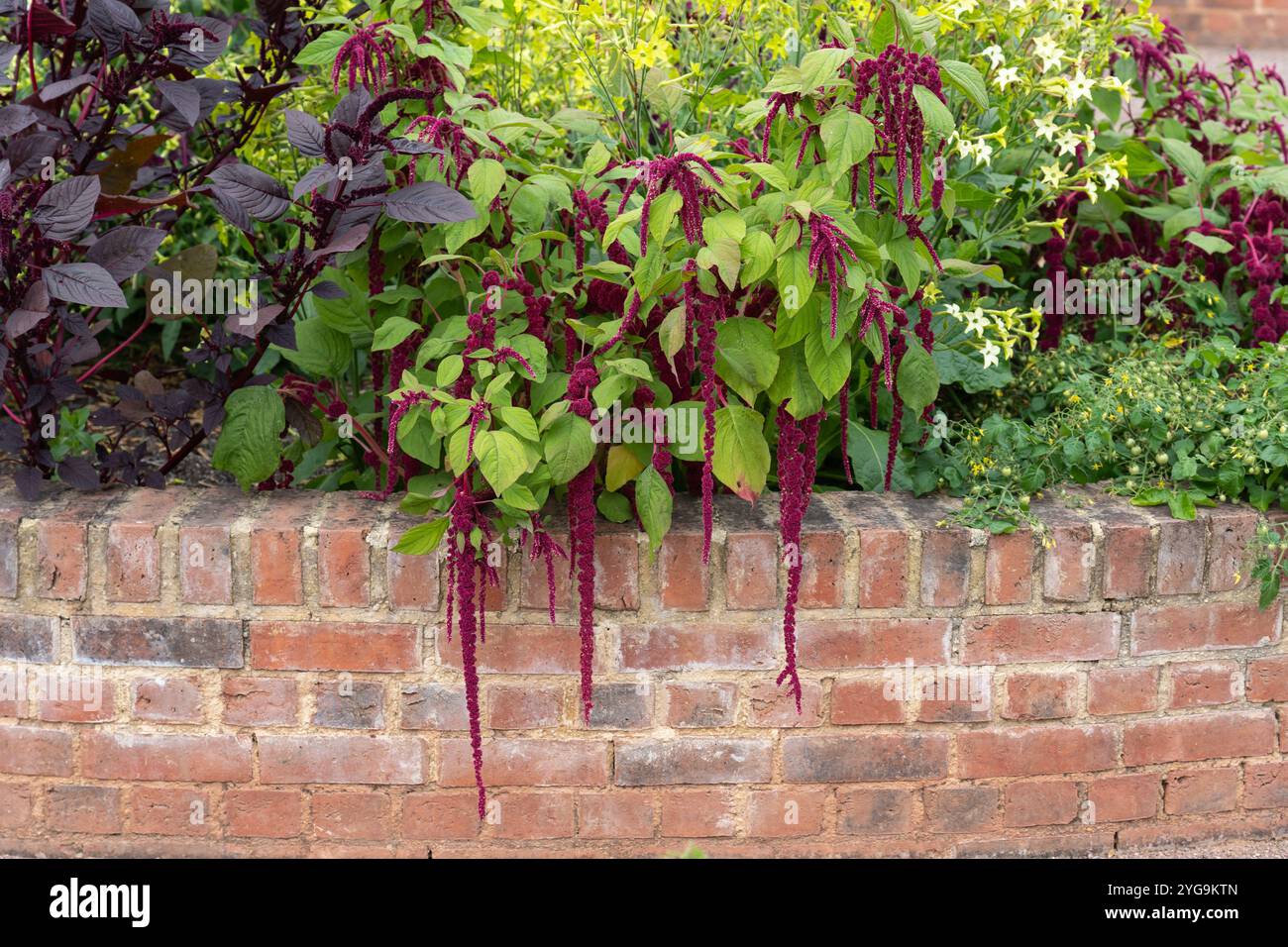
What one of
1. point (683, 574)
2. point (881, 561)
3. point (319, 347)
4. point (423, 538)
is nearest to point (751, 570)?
point (683, 574)

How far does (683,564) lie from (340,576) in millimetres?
542

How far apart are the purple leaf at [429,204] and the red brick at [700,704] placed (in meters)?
0.80

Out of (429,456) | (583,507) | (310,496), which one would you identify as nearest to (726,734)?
(583,507)

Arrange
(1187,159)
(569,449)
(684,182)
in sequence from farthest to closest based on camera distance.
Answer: (1187,159) → (569,449) → (684,182)

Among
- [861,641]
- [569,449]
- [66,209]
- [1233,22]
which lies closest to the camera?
[569,449]

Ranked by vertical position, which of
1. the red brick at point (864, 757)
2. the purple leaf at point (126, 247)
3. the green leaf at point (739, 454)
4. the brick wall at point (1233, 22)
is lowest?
the red brick at point (864, 757)

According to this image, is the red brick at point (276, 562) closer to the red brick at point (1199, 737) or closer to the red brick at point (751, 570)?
the red brick at point (751, 570)

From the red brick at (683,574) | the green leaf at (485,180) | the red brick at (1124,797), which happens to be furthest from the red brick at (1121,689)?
the green leaf at (485,180)

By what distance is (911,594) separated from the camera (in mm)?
2021

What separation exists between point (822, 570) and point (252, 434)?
96 cm

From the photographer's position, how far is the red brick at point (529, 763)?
203 cm

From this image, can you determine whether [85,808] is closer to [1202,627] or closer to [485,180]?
[485,180]

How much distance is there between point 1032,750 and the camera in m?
2.09

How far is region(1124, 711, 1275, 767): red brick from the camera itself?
2.13 metres
